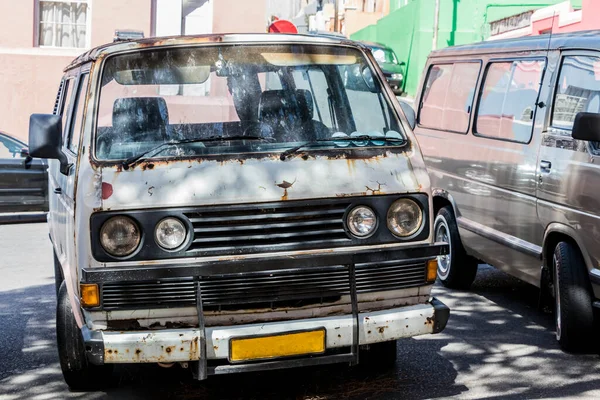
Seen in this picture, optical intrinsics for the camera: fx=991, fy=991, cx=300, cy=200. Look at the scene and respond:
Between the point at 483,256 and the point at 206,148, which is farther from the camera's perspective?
the point at 483,256

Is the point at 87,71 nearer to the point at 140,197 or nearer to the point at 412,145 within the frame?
the point at 140,197

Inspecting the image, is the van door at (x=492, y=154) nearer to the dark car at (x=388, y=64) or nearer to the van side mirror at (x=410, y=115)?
the van side mirror at (x=410, y=115)

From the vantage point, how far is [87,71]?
19.4 feet

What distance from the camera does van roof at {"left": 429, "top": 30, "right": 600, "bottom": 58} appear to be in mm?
6773

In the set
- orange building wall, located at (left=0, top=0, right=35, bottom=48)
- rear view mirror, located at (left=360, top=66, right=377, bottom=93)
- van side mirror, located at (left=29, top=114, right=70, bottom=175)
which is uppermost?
orange building wall, located at (left=0, top=0, right=35, bottom=48)

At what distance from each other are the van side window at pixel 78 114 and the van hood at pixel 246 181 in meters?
0.78

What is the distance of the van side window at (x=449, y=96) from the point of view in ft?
28.1

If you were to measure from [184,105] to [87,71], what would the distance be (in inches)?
31.8

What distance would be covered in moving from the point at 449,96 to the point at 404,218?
4.02 meters

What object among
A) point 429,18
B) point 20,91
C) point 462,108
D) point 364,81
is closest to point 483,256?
point 462,108

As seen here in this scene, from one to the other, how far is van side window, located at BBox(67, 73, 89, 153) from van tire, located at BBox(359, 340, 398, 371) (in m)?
2.13

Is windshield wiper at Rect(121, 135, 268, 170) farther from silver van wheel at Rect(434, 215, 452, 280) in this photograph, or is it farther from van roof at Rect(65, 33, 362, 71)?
silver van wheel at Rect(434, 215, 452, 280)

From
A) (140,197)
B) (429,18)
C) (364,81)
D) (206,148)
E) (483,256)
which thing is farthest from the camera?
(429,18)

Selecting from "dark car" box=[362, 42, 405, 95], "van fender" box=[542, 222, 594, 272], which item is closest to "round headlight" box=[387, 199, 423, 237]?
"van fender" box=[542, 222, 594, 272]
